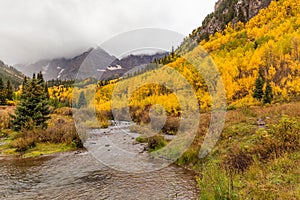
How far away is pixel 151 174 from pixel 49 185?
5.01 metres

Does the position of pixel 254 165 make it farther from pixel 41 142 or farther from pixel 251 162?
pixel 41 142

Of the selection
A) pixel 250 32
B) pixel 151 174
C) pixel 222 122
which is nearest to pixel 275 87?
pixel 222 122

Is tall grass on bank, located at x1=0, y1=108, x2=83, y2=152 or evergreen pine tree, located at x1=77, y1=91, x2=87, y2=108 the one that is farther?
evergreen pine tree, located at x1=77, y1=91, x2=87, y2=108

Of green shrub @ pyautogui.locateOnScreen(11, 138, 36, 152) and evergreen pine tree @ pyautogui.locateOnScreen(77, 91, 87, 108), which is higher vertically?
evergreen pine tree @ pyautogui.locateOnScreen(77, 91, 87, 108)

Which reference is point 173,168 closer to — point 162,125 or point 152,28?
point 152,28

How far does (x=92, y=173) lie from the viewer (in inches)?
→ 500

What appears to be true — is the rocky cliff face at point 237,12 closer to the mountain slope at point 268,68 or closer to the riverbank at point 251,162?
the mountain slope at point 268,68

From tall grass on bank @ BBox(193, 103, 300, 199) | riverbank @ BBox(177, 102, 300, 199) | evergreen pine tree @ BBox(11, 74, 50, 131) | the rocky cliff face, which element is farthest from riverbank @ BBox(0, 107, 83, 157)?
the rocky cliff face

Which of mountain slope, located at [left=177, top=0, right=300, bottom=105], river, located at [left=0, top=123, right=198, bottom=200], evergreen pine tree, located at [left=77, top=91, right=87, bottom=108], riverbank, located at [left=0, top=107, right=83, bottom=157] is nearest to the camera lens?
river, located at [left=0, top=123, right=198, bottom=200]

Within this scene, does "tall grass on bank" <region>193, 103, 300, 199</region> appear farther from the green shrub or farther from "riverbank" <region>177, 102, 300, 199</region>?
the green shrub

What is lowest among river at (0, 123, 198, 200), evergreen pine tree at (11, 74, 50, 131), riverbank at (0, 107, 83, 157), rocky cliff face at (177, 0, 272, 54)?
river at (0, 123, 198, 200)

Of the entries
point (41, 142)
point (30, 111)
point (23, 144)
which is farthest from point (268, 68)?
point (23, 144)

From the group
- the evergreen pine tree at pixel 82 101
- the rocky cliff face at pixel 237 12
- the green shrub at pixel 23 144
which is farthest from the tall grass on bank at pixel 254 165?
the rocky cliff face at pixel 237 12

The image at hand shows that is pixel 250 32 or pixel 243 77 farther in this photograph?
pixel 250 32
